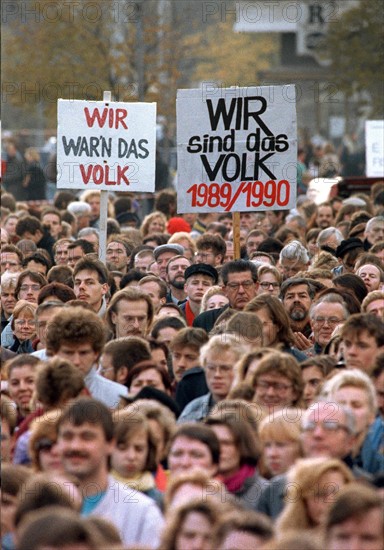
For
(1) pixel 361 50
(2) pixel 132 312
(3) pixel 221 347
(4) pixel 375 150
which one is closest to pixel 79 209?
(4) pixel 375 150

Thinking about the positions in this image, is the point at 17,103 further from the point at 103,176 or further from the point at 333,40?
the point at 103,176

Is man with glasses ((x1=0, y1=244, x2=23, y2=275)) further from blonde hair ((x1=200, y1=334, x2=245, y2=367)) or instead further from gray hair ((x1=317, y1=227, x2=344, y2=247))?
blonde hair ((x1=200, y1=334, x2=245, y2=367))

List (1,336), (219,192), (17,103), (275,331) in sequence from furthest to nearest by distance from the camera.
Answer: (17,103), (219,192), (1,336), (275,331)

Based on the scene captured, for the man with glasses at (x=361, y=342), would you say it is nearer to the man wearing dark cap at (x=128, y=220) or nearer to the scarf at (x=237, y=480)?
the scarf at (x=237, y=480)

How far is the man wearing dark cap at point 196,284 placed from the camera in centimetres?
1442

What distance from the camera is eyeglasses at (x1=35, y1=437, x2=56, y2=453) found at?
848 cm

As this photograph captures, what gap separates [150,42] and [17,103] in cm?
559

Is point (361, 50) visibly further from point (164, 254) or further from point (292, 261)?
point (292, 261)

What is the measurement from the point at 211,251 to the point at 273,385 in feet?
23.1

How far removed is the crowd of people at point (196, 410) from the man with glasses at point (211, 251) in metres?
0.74

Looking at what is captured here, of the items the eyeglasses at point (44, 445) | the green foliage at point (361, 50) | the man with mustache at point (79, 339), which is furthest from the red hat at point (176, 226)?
the green foliage at point (361, 50)

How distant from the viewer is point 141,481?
8.48 metres

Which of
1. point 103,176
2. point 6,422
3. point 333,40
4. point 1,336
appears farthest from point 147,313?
point 333,40

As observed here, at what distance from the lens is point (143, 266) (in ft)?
56.4
